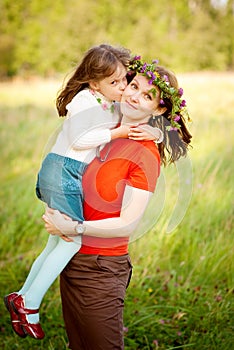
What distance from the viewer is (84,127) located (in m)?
1.93

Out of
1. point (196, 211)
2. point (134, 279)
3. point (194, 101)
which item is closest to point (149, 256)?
point (134, 279)

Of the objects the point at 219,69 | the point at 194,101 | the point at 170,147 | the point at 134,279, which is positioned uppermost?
the point at 219,69

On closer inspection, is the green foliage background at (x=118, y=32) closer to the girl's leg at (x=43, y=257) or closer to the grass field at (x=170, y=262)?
the grass field at (x=170, y=262)

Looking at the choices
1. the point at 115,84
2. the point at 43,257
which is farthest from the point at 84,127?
the point at 43,257

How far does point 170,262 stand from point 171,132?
167cm

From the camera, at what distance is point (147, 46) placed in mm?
29531

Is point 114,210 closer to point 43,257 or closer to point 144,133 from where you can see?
point 144,133

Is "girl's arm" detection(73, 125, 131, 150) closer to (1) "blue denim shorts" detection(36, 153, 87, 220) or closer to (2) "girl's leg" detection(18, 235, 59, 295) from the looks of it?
(1) "blue denim shorts" detection(36, 153, 87, 220)

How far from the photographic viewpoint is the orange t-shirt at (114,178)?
1742 millimetres

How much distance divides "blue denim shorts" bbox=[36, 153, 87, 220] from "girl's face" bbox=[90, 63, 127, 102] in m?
0.33

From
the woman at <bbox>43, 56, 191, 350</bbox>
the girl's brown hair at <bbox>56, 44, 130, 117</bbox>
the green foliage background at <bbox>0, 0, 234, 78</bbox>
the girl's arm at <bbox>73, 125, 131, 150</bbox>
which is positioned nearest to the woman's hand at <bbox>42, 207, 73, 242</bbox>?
the woman at <bbox>43, 56, 191, 350</bbox>

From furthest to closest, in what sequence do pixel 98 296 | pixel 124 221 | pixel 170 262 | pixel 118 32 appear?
pixel 118 32 < pixel 170 262 < pixel 98 296 < pixel 124 221

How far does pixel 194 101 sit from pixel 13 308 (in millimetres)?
9061

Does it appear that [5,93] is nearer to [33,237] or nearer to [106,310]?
[33,237]
